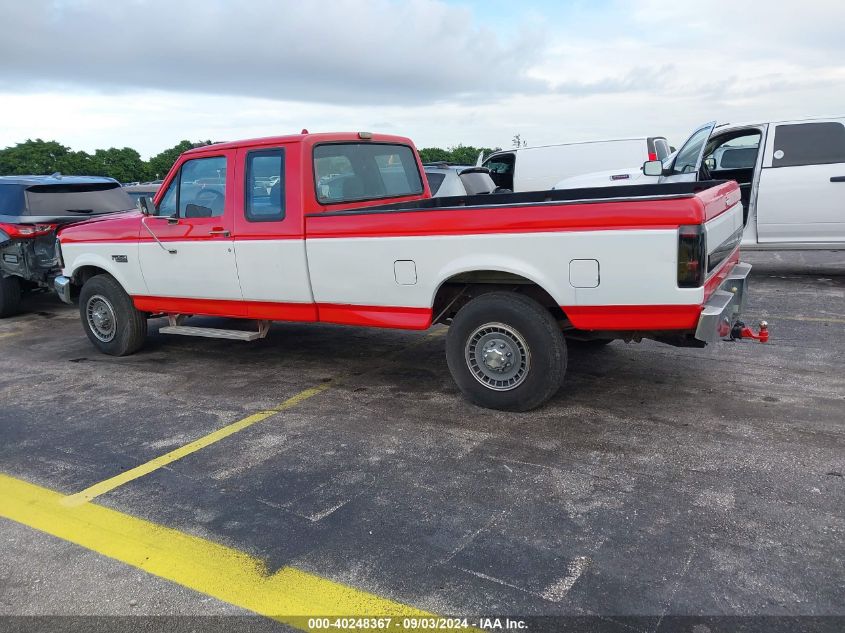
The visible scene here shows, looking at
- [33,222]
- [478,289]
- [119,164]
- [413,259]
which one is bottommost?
[478,289]

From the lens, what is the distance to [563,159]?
1516 centimetres

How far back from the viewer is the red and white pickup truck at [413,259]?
423 cm

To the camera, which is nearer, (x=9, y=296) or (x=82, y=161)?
(x=9, y=296)

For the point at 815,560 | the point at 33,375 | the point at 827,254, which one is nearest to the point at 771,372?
the point at 815,560

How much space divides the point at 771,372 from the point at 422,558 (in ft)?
11.9

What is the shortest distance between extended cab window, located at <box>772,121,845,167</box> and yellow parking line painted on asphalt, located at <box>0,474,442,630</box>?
331 inches

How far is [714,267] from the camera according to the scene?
458cm

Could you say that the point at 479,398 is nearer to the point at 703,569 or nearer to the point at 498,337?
the point at 498,337

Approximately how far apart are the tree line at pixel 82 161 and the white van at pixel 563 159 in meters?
5.33

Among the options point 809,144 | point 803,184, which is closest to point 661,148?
point 809,144

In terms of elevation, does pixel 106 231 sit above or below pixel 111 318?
above

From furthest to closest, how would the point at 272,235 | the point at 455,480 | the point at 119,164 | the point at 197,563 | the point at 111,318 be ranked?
the point at 119,164, the point at 111,318, the point at 272,235, the point at 455,480, the point at 197,563

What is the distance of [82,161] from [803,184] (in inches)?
783

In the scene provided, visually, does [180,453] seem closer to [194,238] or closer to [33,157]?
[194,238]
